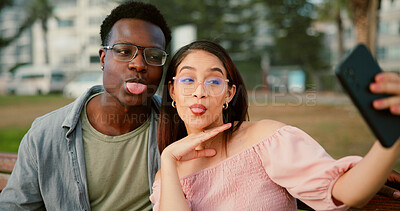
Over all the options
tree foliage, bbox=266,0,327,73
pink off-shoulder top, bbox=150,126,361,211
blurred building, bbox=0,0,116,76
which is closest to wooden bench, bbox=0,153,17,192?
pink off-shoulder top, bbox=150,126,361,211

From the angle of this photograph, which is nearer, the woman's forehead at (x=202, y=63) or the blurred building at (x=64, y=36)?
the woman's forehead at (x=202, y=63)

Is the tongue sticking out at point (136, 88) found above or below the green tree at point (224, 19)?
below

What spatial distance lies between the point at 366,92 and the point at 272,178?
798mm

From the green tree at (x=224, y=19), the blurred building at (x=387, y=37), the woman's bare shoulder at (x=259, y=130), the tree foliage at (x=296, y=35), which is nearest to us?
the woman's bare shoulder at (x=259, y=130)

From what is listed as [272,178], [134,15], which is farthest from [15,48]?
[272,178]

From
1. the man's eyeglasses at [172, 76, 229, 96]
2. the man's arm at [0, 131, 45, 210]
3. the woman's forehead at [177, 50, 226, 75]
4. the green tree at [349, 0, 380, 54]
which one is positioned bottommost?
the man's arm at [0, 131, 45, 210]

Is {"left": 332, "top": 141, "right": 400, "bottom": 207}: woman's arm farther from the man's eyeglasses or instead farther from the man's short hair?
the man's short hair

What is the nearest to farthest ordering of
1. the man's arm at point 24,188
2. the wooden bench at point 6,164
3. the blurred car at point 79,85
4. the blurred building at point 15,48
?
the man's arm at point 24,188 < the wooden bench at point 6,164 < the blurred car at point 79,85 < the blurred building at point 15,48

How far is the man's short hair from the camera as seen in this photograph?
279 cm

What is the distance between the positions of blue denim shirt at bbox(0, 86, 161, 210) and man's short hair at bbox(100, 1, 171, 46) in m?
0.73

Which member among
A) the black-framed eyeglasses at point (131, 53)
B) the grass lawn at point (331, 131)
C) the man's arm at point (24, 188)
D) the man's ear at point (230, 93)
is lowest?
the grass lawn at point (331, 131)

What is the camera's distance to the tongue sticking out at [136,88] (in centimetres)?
260

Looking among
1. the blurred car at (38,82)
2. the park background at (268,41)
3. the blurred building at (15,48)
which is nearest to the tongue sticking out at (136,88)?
the park background at (268,41)

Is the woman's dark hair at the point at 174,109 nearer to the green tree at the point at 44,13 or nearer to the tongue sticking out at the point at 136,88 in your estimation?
the tongue sticking out at the point at 136,88
